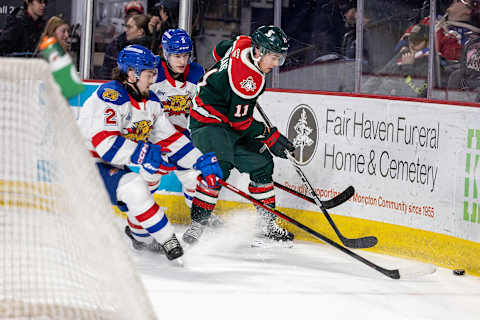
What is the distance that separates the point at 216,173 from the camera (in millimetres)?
3445

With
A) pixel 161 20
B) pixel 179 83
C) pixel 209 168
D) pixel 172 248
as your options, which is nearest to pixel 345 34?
pixel 179 83

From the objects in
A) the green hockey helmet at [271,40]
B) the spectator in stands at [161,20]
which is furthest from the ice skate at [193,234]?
the spectator in stands at [161,20]

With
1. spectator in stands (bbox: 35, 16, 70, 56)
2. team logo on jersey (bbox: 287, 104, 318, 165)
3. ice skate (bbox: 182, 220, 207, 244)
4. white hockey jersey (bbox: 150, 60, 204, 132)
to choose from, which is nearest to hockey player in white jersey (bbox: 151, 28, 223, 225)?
white hockey jersey (bbox: 150, 60, 204, 132)

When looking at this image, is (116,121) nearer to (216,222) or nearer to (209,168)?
(209,168)

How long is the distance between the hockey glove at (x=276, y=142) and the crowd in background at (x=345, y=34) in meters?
0.65

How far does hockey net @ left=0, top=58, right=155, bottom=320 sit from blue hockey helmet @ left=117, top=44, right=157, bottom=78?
1.04 m

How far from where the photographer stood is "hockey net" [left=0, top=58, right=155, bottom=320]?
5.12ft

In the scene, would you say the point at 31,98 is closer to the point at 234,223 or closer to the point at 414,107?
the point at 414,107

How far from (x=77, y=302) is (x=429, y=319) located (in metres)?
1.32

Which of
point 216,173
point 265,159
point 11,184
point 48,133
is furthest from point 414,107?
point 48,133

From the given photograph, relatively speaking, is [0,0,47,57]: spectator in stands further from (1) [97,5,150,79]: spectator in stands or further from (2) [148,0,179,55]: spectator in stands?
(2) [148,0,179,55]: spectator in stands

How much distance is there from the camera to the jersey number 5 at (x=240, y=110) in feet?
12.4

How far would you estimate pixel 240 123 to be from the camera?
12.6 ft

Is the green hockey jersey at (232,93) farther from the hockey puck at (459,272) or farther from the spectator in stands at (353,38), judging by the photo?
the hockey puck at (459,272)
